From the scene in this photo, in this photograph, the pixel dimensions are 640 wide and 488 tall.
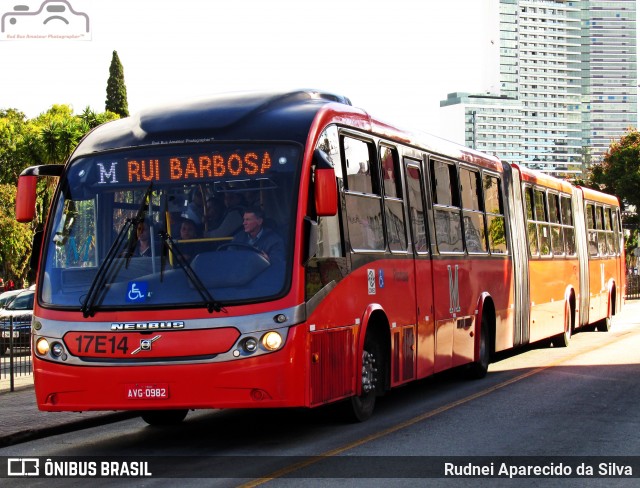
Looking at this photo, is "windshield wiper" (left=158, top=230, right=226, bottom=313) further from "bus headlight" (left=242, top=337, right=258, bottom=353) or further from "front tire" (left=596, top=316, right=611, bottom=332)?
"front tire" (left=596, top=316, right=611, bottom=332)

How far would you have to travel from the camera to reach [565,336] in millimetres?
24188

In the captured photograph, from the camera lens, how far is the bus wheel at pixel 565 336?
24172 millimetres

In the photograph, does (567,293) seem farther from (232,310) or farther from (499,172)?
(232,310)

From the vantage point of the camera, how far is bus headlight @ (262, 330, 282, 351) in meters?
10.5

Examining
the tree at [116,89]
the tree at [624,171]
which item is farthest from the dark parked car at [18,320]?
the tree at [624,171]

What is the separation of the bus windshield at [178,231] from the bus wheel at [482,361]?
736cm

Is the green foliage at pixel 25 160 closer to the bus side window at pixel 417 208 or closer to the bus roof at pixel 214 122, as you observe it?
the bus side window at pixel 417 208

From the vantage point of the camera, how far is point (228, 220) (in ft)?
35.6

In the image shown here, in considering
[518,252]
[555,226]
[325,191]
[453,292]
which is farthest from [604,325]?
[325,191]

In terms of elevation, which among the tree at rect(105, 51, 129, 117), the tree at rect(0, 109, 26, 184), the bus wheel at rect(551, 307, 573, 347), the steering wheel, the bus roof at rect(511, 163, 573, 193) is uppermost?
the tree at rect(105, 51, 129, 117)

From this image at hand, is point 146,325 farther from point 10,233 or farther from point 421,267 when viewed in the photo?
point 10,233

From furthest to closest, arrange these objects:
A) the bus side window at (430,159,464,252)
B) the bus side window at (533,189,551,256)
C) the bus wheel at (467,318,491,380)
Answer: the bus side window at (533,189,551,256), the bus wheel at (467,318,491,380), the bus side window at (430,159,464,252)

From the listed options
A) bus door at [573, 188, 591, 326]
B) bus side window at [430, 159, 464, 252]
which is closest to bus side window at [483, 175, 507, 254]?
bus side window at [430, 159, 464, 252]

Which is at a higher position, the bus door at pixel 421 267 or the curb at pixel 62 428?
the bus door at pixel 421 267
